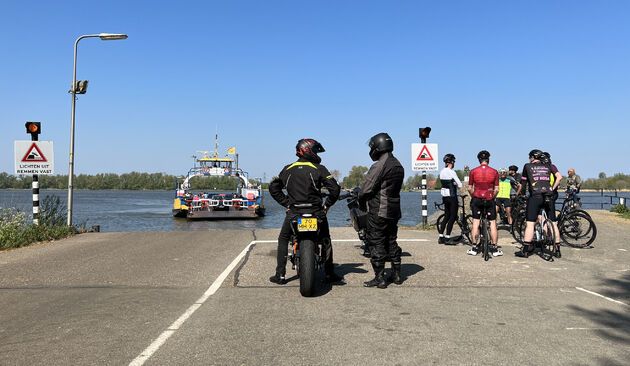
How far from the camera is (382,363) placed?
130 inches

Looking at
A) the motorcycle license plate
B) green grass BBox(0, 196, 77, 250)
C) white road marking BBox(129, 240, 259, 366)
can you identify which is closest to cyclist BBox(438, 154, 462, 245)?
white road marking BBox(129, 240, 259, 366)

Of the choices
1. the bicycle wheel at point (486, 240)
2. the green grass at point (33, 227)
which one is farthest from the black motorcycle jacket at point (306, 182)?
the green grass at point (33, 227)

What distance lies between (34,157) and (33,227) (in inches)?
86.7

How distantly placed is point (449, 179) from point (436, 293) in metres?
4.69

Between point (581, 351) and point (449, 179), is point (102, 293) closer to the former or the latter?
point (581, 351)

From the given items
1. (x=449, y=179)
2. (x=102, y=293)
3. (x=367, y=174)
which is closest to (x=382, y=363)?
(x=367, y=174)

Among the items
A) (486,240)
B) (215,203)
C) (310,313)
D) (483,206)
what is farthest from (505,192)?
(215,203)

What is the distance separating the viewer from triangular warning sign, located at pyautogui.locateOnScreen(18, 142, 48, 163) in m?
12.3

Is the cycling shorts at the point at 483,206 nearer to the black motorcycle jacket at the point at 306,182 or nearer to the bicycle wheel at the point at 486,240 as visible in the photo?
the bicycle wheel at the point at 486,240

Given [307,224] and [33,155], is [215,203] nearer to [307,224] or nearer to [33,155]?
[33,155]

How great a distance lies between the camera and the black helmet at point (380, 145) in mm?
6191

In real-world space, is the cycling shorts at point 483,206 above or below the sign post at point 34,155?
below

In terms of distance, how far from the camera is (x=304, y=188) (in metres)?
5.68

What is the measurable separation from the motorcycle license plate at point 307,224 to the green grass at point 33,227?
8028mm
